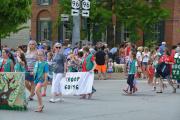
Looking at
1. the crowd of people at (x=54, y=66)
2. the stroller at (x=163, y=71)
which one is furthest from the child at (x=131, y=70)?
the stroller at (x=163, y=71)

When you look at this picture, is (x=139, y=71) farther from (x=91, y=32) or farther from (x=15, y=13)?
(x=91, y=32)

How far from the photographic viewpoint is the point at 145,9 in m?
37.5

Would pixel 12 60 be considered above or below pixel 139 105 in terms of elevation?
above

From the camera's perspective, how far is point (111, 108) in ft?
49.2

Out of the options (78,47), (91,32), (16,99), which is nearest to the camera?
(16,99)

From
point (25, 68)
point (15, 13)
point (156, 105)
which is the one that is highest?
point (15, 13)

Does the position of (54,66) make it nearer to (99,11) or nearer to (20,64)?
(20,64)

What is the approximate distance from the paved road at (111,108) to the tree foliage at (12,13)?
18055 mm

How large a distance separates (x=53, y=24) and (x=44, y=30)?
7.94ft

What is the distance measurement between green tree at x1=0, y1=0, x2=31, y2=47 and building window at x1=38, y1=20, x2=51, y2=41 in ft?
36.4

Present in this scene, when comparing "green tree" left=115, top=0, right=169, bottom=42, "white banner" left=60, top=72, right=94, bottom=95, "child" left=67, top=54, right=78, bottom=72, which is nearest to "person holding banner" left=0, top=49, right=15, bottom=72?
"white banner" left=60, top=72, right=94, bottom=95

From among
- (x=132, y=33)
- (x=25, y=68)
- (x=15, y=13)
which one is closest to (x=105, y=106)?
(x=25, y=68)

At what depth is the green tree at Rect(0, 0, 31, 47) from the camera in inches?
1436

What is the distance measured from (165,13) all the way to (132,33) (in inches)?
128
